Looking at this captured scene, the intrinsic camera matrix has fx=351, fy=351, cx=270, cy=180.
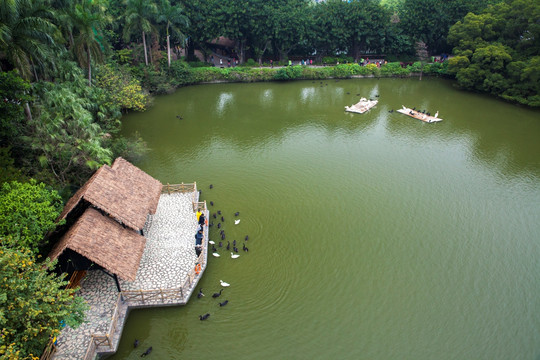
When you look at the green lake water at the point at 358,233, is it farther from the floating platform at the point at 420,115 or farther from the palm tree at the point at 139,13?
the palm tree at the point at 139,13

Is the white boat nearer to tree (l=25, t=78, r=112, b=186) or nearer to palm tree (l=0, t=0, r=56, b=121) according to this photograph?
tree (l=25, t=78, r=112, b=186)

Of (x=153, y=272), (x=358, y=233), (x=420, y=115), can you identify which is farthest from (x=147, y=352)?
(x=420, y=115)

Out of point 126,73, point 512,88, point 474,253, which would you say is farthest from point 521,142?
point 126,73

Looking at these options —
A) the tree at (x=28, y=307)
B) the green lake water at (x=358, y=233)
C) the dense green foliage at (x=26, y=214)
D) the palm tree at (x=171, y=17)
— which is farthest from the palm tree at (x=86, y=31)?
the tree at (x=28, y=307)

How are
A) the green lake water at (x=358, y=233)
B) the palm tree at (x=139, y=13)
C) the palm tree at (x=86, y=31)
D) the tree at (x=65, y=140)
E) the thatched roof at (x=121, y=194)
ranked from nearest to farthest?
the green lake water at (x=358, y=233) < the thatched roof at (x=121, y=194) < the tree at (x=65, y=140) < the palm tree at (x=86, y=31) < the palm tree at (x=139, y=13)

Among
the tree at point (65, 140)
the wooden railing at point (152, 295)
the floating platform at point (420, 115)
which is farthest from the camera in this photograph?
the floating platform at point (420, 115)

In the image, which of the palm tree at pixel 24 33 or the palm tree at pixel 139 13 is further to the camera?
the palm tree at pixel 139 13
